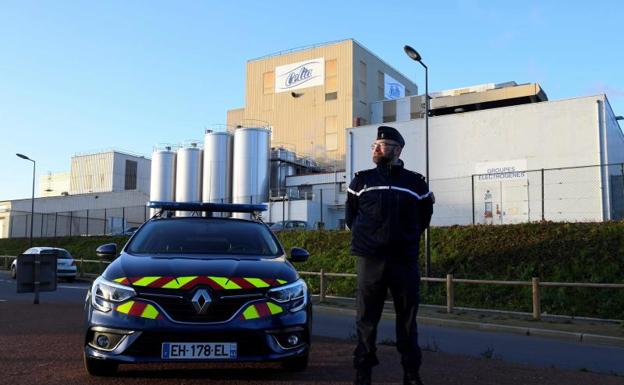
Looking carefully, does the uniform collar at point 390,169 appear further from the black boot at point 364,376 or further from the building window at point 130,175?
the building window at point 130,175

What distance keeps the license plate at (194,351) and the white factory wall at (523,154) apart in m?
23.5

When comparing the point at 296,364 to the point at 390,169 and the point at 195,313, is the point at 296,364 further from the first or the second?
the point at 390,169

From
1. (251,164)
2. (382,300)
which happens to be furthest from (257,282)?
(251,164)

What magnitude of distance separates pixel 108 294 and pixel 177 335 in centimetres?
72

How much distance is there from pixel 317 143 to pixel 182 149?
1196 centimetres

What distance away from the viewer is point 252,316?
450 centimetres

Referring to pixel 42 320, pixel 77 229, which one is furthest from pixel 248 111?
pixel 42 320

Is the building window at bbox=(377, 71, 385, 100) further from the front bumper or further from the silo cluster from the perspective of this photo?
the front bumper

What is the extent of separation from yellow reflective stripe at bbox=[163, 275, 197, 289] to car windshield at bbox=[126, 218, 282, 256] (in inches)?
40.2

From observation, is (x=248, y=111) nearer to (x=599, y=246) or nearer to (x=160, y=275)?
(x=599, y=246)

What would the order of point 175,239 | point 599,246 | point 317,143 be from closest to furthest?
point 175,239 < point 599,246 < point 317,143

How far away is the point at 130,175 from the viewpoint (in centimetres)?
7181

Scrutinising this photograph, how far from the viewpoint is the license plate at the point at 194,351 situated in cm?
435

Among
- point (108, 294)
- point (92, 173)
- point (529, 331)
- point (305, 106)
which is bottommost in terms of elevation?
point (529, 331)
